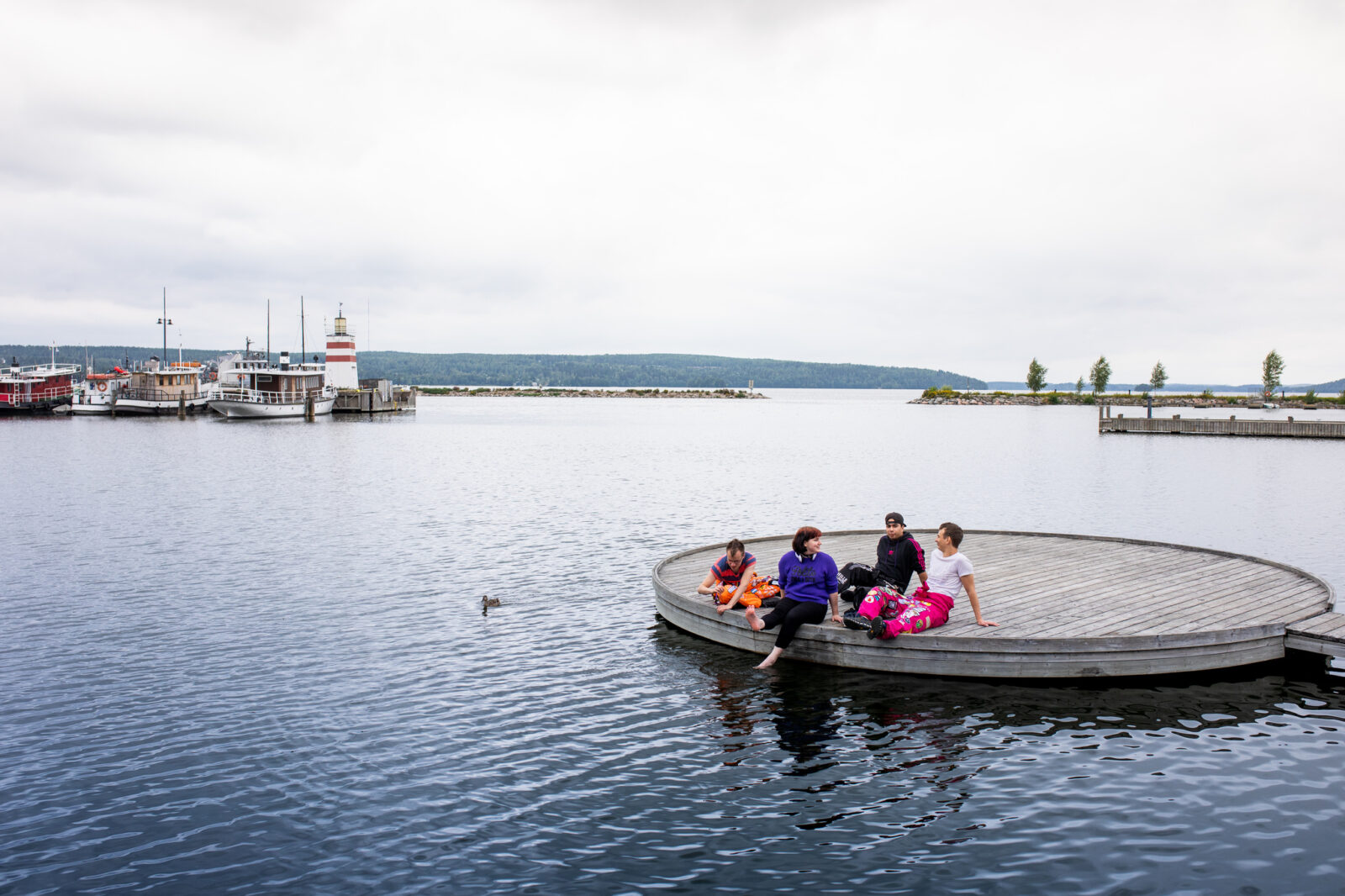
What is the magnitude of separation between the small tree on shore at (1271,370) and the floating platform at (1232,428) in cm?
11356

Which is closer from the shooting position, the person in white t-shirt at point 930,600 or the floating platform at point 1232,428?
the person in white t-shirt at point 930,600

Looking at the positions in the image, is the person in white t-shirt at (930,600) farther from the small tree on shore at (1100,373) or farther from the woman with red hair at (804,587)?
the small tree on shore at (1100,373)

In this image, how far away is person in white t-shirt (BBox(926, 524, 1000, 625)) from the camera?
11.6m

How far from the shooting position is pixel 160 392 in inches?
3856

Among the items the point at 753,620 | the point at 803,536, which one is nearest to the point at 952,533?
the point at 803,536

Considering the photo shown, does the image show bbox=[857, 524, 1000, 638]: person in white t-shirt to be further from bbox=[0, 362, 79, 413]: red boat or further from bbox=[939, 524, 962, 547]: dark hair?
bbox=[0, 362, 79, 413]: red boat

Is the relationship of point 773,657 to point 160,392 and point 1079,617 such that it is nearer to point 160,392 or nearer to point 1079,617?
point 1079,617

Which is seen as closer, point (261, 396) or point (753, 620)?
point (753, 620)

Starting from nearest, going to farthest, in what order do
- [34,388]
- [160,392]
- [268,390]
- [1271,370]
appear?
1. [268,390]
2. [160,392]
3. [34,388]
4. [1271,370]

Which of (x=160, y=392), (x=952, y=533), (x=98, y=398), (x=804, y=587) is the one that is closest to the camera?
(x=952, y=533)

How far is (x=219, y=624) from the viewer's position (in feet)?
49.4

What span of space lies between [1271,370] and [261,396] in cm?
18024

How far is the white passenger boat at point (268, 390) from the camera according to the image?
9031cm

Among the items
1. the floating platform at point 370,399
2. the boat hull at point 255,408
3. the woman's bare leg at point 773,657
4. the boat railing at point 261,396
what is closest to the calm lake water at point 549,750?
the woman's bare leg at point 773,657
